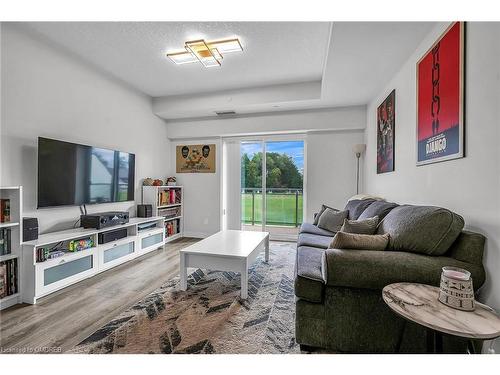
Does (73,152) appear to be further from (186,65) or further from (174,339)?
(174,339)

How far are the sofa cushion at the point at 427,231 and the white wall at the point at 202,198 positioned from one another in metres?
3.59

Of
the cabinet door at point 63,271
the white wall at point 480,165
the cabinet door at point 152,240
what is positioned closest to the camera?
the white wall at point 480,165

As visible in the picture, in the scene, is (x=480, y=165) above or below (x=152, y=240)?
above

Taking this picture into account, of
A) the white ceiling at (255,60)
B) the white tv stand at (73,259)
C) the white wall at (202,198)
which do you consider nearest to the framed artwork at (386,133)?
the white ceiling at (255,60)

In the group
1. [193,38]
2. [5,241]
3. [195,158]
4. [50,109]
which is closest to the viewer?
[5,241]

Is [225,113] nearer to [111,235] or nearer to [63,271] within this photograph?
[111,235]

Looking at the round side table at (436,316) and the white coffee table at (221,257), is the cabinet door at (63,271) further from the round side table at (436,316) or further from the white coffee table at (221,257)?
the round side table at (436,316)

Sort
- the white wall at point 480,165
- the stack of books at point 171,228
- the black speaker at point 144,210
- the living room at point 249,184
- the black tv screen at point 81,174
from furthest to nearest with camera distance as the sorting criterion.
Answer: the stack of books at point 171,228
the black speaker at point 144,210
the black tv screen at point 81,174
the living room at point 249,184
the white wall at point 480,165

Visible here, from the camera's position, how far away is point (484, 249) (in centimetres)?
136

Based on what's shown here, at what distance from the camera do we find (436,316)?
1.00 metres

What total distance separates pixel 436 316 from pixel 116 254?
323 cm

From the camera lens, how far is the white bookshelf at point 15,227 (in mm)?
2084

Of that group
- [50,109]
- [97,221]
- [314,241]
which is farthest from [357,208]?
[50,109]
